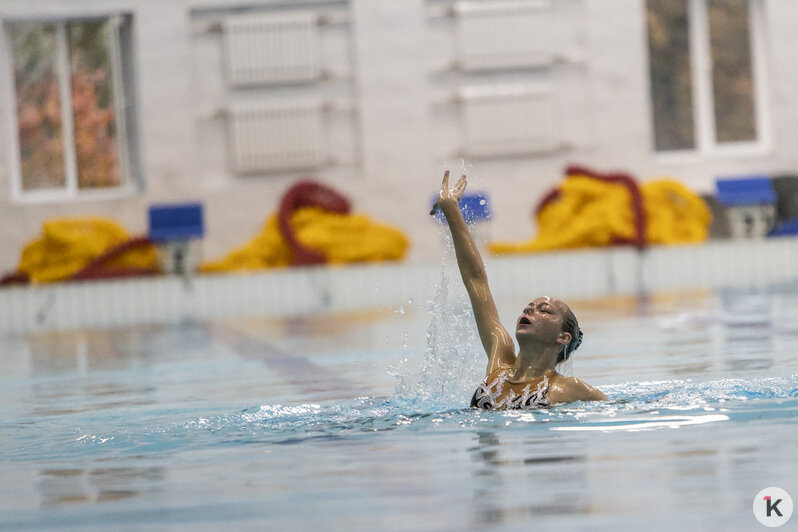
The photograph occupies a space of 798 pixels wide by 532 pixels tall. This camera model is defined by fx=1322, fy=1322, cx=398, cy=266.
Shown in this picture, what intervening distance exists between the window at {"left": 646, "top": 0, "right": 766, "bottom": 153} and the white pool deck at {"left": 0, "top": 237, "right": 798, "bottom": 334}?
2388 mm

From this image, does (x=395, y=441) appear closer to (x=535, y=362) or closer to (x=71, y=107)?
(x=535, y=362)

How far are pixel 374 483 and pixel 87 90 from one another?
10.7m

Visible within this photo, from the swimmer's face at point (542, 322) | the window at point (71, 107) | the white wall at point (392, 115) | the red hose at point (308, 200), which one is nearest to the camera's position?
the swimmer's face at point (542, 322)

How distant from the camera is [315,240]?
38.1ft

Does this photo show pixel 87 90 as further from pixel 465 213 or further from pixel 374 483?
pixel 374 483

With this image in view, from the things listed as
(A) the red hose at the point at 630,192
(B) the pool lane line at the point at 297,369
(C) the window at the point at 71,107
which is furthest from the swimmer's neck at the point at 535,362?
(C) the window at the point at 71,107

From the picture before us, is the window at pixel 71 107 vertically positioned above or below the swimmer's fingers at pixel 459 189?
above

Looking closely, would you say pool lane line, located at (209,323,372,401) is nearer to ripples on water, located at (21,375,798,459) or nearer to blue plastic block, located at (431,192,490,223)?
ripples on water, located at (21,375,798,459)

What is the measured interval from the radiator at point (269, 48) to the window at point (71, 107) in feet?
3.66

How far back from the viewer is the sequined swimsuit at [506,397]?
165 inches

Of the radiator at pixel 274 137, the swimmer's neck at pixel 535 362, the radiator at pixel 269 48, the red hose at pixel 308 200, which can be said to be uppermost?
the radiator at pixel 269 48

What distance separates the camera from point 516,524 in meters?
2.52

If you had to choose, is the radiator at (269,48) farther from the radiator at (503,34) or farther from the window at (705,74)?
the window at (705,74)

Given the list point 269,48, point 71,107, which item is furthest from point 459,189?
point 71,107
